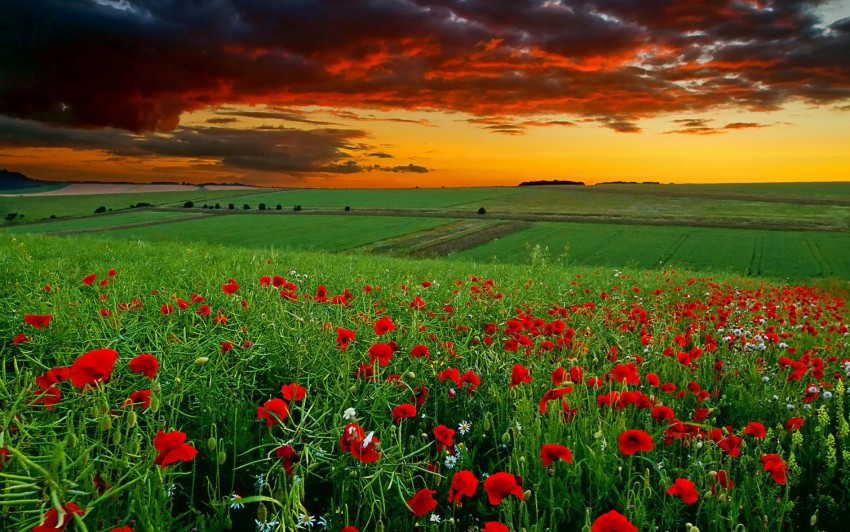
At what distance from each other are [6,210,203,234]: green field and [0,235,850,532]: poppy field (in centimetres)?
5700

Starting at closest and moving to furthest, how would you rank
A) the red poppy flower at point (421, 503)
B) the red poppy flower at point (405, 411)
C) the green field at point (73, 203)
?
the red poppy flower at point (421, 503)
the red poppy flower at point (405, 411)
the green field at point (73, 203)

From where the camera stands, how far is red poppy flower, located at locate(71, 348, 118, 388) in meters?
1.75

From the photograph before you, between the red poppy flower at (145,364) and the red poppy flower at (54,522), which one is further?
the red poppy flower at (145,364)

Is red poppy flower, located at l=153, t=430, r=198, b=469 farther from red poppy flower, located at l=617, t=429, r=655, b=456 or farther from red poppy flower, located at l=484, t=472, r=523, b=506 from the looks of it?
red poppy flower, located at l=617, t=429, r=655, b=456

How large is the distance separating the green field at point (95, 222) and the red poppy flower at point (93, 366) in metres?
58.5

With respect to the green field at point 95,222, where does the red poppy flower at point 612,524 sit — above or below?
above

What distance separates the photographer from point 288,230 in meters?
51.1

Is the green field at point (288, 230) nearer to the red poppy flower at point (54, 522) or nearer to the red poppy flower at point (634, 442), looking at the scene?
the red poppy flower at point (634, 442)

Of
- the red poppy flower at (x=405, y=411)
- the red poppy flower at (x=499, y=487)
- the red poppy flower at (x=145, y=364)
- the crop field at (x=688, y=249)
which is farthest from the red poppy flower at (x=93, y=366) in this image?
the crop field at (x=688, y=249)

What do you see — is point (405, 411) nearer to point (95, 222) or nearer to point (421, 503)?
point (421, 503)

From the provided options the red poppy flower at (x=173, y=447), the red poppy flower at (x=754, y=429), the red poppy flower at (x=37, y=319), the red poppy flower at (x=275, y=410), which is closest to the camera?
the red poppy flower at (x=173, y=447)

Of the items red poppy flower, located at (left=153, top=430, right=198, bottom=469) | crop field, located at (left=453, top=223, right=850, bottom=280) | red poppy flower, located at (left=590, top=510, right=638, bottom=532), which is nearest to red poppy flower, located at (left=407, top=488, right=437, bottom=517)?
red poppy flower, located at (left=590, top=510, right=638, bottom=532)

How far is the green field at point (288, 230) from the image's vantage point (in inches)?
1661

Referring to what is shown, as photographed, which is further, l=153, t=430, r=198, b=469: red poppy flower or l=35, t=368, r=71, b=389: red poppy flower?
l=35, t=368, r=71, b=389: red poppy flower
